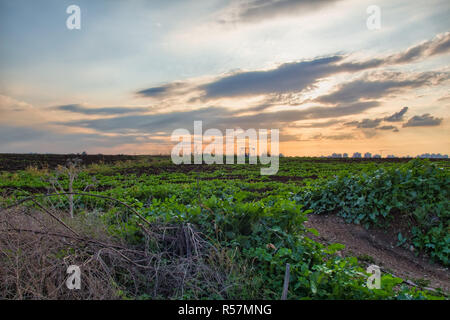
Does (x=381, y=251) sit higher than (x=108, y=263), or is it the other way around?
(x=108, y=263)

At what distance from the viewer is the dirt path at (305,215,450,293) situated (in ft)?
16.2

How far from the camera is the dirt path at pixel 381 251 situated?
16.2ft

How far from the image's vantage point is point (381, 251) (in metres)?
5.65

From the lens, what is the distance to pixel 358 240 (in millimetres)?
5965

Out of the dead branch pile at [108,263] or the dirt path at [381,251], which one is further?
the dirt path at [381,251]

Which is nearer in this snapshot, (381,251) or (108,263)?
(108,263)

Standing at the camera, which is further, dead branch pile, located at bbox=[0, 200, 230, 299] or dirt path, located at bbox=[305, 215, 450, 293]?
dirt path, located at bbox=[305, 215, 450, 293]

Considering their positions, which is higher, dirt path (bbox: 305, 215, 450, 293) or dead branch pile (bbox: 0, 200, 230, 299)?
dead branch pile (bbox: 0, 200, 230, 299)

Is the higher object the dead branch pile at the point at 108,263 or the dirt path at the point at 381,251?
the dead branch pile at the point at 108,263
